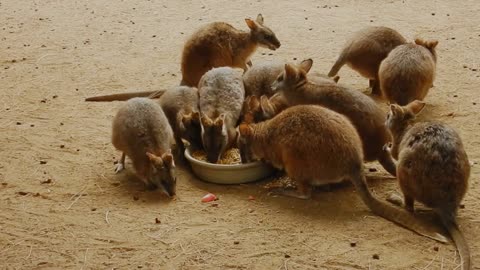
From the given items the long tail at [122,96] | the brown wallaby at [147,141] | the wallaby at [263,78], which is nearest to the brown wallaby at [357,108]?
the wallaby at [263,78]

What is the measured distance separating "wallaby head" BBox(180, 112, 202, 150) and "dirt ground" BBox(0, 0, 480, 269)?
327 millimetres

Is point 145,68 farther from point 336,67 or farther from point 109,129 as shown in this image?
point 336,67

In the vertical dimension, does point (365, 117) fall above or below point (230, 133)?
above

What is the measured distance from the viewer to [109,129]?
6641 mm

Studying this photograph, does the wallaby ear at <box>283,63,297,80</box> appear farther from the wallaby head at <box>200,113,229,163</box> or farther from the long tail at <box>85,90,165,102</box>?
the long tail at <box>85,90,165,102</box>

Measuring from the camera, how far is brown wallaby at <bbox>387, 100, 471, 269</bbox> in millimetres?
4566

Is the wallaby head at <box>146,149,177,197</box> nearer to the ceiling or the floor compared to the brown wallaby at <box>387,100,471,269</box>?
nearer to the floor

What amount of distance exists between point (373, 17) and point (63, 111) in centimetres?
518

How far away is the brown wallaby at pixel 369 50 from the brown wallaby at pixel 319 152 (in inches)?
86.7

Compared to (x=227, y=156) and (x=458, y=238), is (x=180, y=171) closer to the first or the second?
(x=227, y=156)

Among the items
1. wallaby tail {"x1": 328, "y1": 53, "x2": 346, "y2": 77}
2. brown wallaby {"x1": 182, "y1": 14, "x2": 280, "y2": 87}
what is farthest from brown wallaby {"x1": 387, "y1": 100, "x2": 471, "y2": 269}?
brown wallaby {"x1": 182, "y1": 14, "x2": 280, "y2": 87}

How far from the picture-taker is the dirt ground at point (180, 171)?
4461mm

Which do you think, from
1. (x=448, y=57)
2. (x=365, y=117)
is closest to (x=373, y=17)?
(x=448, y=57)

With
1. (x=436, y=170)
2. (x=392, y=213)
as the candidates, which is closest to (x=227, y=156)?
(x=392, y=213)
